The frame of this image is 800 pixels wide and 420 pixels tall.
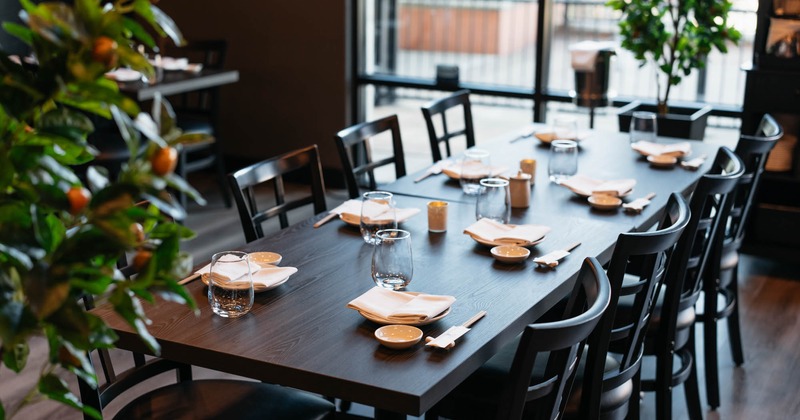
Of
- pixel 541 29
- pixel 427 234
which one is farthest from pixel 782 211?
pixel 427 234

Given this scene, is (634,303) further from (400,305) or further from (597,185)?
(597,185)

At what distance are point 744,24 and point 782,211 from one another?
1.06 metres

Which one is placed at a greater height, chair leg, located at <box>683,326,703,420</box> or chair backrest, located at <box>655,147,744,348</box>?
chair backrest, located at <box>655,147,744,348</box>

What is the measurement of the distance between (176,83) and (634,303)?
3201 mm

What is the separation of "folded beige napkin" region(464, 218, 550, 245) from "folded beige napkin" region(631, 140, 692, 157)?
1.14m

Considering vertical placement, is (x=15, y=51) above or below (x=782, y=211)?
above

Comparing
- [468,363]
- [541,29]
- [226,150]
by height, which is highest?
[541,29]

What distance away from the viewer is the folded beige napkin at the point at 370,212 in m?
2.62

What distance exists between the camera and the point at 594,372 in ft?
7.31

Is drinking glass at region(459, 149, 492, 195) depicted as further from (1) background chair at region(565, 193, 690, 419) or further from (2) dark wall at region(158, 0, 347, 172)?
(2) dark wall at region(158, 0, 347, 172)

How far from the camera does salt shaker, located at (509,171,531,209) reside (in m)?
3.02

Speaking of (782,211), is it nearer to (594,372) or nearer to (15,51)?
(594,372)

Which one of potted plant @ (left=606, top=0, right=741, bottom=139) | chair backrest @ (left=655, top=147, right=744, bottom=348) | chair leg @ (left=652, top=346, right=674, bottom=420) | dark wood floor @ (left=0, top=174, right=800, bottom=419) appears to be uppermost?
potted plant @ (left=606, top=0, right=741, bottom=139)

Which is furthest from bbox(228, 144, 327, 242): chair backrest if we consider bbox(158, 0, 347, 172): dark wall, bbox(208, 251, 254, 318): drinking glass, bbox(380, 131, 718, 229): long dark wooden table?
bbox(158, 0, 347, 172): dark wall
